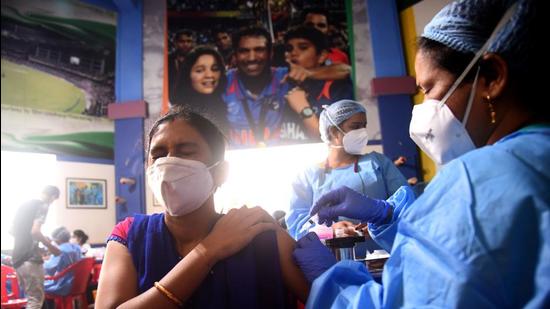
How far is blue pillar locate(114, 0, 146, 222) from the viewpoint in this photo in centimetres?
519

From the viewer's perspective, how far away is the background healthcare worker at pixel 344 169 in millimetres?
2201

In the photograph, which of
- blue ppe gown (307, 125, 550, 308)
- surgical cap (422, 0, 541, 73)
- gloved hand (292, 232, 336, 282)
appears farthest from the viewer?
gloved hand (292, 232, 336, 282)

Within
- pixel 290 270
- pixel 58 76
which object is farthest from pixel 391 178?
pixel 58 76

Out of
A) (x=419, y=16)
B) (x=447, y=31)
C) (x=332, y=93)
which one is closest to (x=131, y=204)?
(x=332, y=93)

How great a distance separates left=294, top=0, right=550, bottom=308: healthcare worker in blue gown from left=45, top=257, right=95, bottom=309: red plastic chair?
411 centimetres

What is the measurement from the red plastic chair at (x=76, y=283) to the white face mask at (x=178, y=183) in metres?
3.54

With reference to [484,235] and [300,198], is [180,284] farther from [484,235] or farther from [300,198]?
[300,198]

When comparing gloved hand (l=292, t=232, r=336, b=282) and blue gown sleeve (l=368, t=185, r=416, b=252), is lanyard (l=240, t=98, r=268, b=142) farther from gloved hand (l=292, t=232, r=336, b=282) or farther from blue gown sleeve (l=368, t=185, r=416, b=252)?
gloved hand (l=292, t=232, r=336, b=282)

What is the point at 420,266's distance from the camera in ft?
2.15

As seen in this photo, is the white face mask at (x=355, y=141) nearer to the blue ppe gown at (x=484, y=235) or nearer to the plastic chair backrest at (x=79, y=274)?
the blue ppe gown at (x=484, y=235)

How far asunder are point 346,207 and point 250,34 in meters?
4.57

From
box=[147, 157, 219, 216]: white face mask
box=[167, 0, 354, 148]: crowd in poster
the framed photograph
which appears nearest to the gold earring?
box=[147, 157, 219, 216]: white face mask

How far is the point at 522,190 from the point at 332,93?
4643 millimetres

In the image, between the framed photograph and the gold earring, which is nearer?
the gold earring
